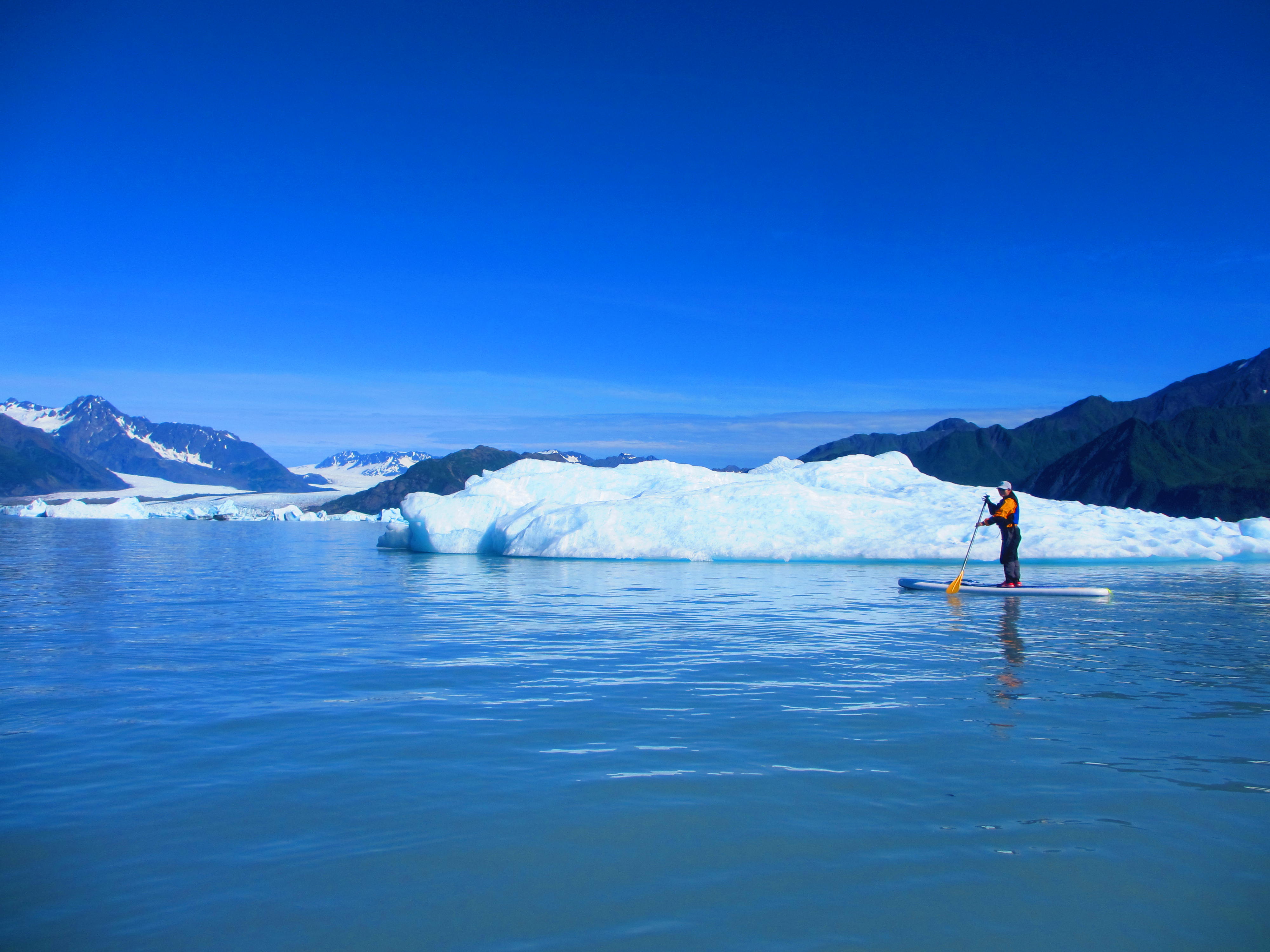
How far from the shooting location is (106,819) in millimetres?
4766

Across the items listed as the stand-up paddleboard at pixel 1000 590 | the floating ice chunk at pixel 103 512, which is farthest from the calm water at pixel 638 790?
the floating ice chunk at pixel 103 512

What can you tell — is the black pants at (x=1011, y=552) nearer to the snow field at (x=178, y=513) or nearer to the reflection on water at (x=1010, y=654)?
the reflection on water at (x=1010, y=654)

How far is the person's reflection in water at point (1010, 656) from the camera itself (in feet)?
25.5

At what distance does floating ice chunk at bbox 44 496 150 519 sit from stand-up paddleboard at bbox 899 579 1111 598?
364 feet

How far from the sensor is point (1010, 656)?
985 cm

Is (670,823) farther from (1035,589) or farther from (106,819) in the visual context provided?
(1035,589)

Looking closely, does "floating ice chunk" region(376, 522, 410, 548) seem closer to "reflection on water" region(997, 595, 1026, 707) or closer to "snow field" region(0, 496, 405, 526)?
"reflection on water" region(997, 595, 1026, 707)

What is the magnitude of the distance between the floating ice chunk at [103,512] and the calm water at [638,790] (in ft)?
360

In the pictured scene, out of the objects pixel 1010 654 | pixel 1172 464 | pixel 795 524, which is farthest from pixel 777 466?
pixel 1172 464

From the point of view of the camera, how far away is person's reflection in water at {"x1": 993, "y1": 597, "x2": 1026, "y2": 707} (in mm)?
7762

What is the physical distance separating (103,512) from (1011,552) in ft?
409

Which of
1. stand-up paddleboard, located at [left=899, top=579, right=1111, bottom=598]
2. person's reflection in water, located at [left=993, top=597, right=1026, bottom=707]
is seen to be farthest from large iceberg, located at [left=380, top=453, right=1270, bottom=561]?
person's reflection in water, located at [left=993, top=597, right=1026, bottom=707]

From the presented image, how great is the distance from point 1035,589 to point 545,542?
1578cm

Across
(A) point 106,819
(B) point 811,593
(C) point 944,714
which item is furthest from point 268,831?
(B) point 811,593
